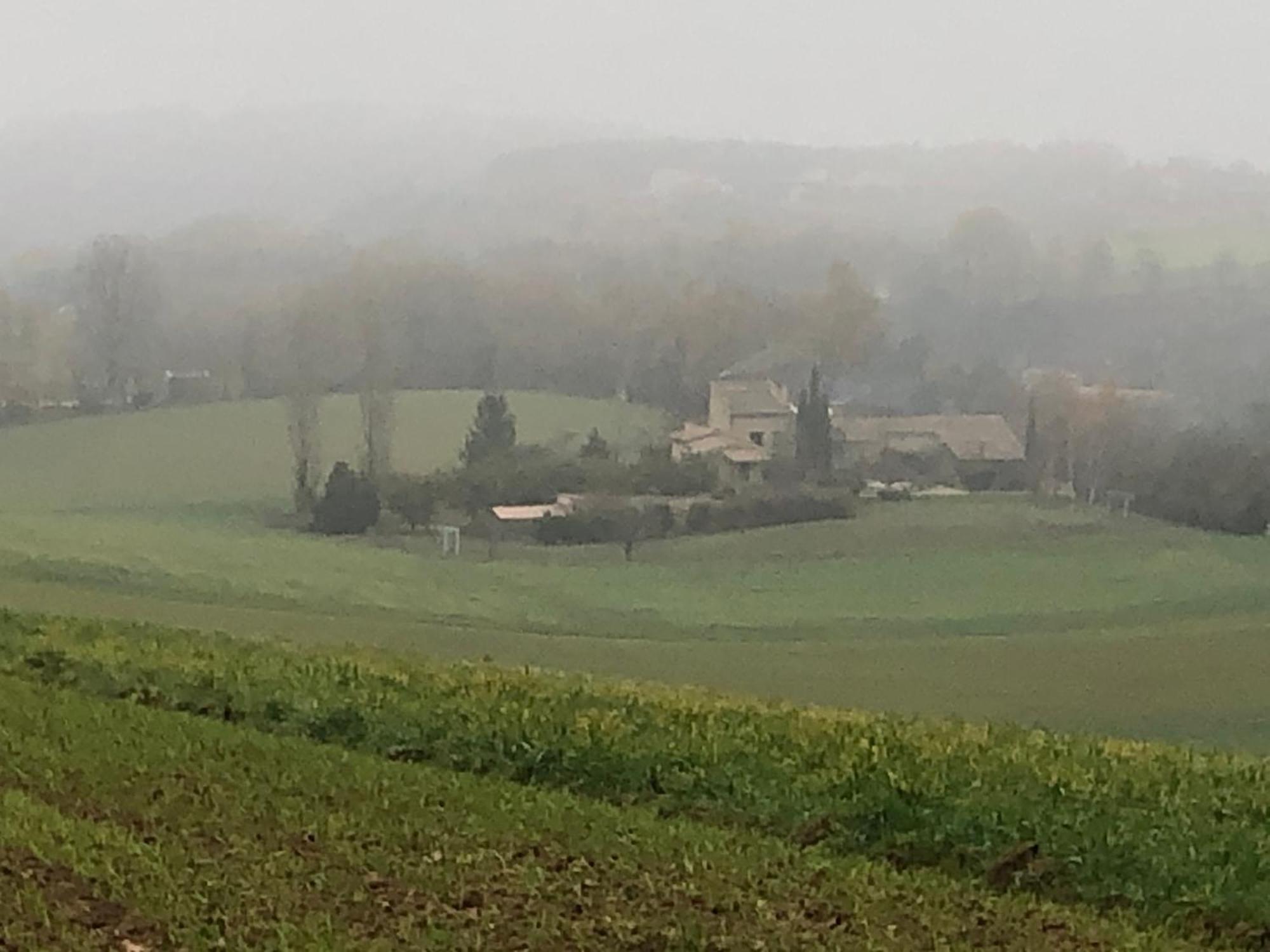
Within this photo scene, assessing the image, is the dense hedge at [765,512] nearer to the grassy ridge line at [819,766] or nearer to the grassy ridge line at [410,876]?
the grassy ridge line at [819,766]

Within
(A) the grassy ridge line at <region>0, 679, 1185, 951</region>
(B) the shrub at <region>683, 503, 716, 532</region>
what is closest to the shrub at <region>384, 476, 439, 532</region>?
(B) the shrub at <region>683, 503, 716, 532</region>

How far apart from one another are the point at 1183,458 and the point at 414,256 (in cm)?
1934

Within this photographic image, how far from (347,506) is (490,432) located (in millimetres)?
4454

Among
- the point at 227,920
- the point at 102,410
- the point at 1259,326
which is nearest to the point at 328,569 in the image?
the point at 102,410

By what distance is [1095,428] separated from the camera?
3506cm

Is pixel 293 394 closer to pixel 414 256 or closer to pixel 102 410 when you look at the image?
pixel 102 410

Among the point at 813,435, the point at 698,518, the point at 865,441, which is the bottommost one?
the point at 698,518

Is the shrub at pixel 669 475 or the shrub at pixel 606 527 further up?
the shrub at pixel 669 475

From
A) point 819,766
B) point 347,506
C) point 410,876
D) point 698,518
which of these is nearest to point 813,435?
point 698,518

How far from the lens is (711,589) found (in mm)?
26625

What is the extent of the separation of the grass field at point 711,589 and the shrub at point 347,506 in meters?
0.74

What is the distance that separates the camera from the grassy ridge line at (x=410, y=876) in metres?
6.62

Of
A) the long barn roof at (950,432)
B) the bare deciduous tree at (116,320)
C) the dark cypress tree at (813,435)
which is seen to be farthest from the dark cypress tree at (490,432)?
the bare deciduous tree at (116,320)

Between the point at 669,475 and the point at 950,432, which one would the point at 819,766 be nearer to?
the point at 669,475
